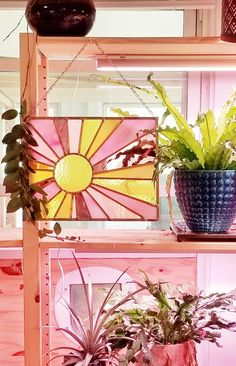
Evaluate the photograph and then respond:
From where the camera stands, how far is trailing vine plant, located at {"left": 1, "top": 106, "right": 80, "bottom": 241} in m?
1.56

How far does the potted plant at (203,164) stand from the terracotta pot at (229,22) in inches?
7.0

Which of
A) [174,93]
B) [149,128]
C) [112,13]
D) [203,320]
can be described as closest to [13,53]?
[112,13]

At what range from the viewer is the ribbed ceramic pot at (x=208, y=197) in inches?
61.3

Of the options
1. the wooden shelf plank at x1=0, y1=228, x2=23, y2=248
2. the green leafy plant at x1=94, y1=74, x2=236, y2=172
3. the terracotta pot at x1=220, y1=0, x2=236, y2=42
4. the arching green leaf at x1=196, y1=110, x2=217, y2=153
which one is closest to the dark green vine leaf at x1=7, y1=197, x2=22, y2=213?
the wooden shelf plank at x1=0, y1=228, x2=23, y2=248

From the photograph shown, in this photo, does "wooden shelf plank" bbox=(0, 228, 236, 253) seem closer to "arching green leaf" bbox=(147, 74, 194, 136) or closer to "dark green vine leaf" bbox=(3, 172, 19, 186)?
"dark green vine leaf" bbox=(3, 172, 19, 186)

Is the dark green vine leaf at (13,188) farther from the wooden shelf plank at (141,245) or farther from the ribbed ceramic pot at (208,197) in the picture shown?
the ribbed ceramic pot at (208,197)

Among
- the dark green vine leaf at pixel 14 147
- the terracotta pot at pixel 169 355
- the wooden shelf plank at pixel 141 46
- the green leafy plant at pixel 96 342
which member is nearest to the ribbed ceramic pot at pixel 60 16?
the wooden shelf plank at pixel 141 46

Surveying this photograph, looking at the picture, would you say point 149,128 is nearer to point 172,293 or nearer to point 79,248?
point 79,248

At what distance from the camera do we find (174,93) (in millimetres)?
2102

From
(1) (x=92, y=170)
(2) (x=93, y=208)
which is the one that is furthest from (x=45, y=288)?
(1) (x=92, y=170)

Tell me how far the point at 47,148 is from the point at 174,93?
69 cm

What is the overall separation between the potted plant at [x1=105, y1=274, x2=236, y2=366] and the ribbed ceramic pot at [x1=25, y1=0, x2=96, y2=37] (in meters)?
0.82

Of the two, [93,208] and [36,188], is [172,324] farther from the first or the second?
[36,188]

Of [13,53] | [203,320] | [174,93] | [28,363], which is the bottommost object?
[28,363]
